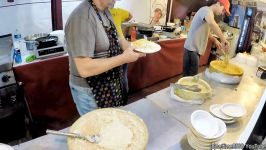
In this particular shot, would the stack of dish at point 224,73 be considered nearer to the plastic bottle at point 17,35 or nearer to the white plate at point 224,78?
the white plate at point 224,78

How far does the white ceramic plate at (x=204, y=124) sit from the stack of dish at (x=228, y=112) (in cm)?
18

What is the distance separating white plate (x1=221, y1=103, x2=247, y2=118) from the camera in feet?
4.32

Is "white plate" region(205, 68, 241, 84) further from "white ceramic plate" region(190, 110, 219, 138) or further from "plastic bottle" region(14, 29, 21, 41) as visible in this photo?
"plastic bottle" region(14, 29, 21, 41)

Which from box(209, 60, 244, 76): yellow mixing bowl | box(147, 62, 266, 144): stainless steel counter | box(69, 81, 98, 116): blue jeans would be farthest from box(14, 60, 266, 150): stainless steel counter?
box(69, 81, 98, 116): blue jeans

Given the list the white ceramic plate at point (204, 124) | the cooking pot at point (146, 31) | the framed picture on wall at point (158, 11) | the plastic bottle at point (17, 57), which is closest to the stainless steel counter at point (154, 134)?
the white ceramic plate at point (204, 124)

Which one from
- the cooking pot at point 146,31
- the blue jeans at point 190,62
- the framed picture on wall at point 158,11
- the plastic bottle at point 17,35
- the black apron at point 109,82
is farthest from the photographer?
the framed picture on wall at point 158,11

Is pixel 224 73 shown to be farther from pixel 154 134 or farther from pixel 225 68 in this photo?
pixel 154 134

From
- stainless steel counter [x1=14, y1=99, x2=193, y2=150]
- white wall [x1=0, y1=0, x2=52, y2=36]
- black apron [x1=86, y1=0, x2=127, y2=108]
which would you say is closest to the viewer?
stainless steel counter [x1=14, y1=99, x2=193, y2=150]

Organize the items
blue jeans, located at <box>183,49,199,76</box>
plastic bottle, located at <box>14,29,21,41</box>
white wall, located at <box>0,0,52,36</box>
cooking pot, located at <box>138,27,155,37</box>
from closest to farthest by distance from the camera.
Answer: white wall, located at <box>0,0,52,36</box> → plastic bottle, located at <box>14,29,21,41</box> → blue jeans, located at <box>183,49,199,76</box> → cooking pot, located at <box>138,27,155,37</box>

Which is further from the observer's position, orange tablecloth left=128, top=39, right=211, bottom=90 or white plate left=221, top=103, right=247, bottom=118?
orange tablecloth left=128, top=39, right=211, bottom=90

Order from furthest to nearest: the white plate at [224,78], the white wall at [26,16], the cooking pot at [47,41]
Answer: the white wall at [26,16], the cooking pot at [47,41], the white plate at [224,78]

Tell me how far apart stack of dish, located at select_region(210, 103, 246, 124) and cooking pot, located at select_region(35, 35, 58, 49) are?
1.70m

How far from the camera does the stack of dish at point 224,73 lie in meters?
1.76

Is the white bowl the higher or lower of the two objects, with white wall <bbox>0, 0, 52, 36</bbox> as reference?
lower
